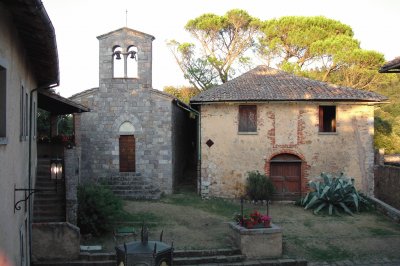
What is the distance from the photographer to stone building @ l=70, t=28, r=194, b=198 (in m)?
19.6

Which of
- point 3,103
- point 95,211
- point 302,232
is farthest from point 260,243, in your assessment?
point 3,103

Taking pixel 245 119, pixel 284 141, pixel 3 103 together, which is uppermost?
pixel 245 119

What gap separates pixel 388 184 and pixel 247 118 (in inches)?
288

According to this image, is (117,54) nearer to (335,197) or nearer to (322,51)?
(335,197)

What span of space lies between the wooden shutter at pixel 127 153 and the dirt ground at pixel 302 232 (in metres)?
2.70

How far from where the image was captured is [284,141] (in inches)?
747

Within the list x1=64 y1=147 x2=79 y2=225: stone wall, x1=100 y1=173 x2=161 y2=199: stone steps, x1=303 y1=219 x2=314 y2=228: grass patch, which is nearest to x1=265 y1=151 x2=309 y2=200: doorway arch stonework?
x1=303 y1=219 x2=314 y2=228: grass patch

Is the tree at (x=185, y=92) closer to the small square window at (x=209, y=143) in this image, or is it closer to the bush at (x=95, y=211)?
the small square window at (x=209, y=143)

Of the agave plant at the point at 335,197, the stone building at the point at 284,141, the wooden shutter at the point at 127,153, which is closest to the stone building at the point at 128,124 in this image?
the wooden shutter at the point at 127,153

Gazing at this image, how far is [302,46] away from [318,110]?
13.0m

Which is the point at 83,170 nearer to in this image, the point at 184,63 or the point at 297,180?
the point at 297,180

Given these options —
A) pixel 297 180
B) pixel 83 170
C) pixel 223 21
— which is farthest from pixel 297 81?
pixel 223 21

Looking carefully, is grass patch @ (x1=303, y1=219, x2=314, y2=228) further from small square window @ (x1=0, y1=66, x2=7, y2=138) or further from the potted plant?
small square window @ (x1=0, y1=66, x2=7, y2=138)

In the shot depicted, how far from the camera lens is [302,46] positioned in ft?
101
